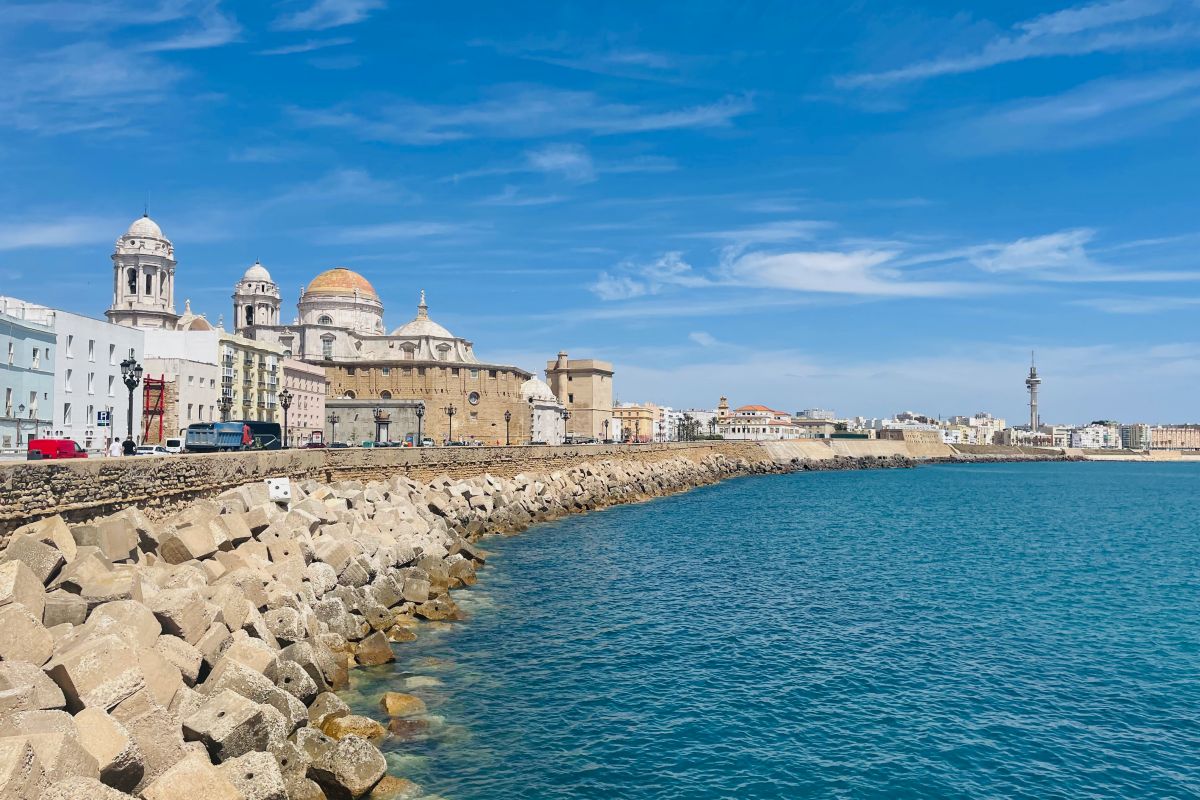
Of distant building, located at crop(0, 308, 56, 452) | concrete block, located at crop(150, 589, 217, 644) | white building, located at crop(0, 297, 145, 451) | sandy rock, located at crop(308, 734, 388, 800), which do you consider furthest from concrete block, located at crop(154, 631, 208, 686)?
white building, located at crop(0, 297, 145, 451)

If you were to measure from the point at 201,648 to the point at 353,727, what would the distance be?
2807 mm

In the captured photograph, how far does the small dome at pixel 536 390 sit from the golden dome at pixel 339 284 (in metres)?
22.4

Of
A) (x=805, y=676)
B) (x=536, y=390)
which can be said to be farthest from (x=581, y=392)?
(x=805, y=676)

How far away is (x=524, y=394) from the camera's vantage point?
10919cm

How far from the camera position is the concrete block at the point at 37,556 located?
1446 cm

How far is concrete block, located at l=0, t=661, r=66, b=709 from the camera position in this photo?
9.91m

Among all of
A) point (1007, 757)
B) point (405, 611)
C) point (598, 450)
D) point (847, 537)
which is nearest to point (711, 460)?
point (598, 450)

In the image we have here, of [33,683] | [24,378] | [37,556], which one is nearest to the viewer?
[33,683]

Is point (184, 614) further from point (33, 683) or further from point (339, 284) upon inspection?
point (339, 284)

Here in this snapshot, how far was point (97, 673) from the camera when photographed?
36.1 feet

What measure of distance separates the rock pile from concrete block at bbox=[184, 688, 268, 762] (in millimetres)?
19

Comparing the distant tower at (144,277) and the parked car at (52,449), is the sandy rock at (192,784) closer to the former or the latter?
the parked car at (52,449)

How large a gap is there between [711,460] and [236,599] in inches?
3393

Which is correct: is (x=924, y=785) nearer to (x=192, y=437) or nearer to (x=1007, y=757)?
(x=1007, y=757)
